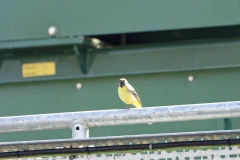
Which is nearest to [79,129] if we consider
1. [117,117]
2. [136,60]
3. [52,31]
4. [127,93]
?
[117,117]

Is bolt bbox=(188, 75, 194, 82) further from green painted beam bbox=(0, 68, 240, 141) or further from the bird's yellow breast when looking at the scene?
the bird's yellow breast

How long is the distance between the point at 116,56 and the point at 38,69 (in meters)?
1.08

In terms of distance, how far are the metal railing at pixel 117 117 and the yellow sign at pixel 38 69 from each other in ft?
14.2

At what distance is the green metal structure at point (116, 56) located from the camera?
24.1 ft

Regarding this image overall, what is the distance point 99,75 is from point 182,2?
57.6 inches

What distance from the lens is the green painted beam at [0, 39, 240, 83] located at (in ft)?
24.4

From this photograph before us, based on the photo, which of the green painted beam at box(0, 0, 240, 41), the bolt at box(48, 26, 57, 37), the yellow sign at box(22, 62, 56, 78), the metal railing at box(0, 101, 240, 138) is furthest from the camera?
the yellow sign at box(22, 62, 56, 78)

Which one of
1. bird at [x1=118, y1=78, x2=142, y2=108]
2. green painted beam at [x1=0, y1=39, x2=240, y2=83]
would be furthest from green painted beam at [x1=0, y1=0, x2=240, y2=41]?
bird at [x1=118, y1=78, x2=142, y2=108]

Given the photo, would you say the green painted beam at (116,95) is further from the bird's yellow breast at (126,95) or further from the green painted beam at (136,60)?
the bird's yellow breast at (126,95)

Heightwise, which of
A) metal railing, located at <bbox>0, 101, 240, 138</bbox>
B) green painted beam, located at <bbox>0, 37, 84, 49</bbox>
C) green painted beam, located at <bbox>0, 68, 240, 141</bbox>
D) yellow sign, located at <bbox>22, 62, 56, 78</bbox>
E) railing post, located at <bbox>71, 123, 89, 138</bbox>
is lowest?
railing post, located at <bbox>71, 123, 89, 138</bbox>

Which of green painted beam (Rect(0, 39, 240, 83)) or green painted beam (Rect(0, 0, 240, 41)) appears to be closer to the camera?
green painted beam (Rect(0, 0, 240, 41))

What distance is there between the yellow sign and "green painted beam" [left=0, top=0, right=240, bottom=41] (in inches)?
17.3

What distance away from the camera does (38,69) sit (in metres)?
7.81

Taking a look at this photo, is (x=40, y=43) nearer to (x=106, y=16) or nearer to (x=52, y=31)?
(x=52, y=31)
